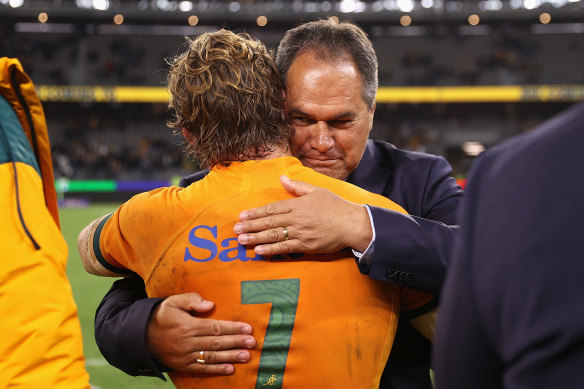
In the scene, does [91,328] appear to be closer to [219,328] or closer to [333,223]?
[219,328]

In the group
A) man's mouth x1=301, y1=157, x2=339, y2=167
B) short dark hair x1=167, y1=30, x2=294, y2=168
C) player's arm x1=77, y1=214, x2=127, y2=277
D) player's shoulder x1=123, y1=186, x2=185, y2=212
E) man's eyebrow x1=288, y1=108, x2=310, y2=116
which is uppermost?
short dark hair x1=167, y1=30, x2=294, y2=168

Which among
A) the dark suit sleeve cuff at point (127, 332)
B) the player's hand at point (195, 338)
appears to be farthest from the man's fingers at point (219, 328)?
the dark suit sleeve cuff at point (127, 332)

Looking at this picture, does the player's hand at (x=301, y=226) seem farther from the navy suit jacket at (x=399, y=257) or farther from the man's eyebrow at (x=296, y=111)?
the man's eyebrow at (x=296, y=111)

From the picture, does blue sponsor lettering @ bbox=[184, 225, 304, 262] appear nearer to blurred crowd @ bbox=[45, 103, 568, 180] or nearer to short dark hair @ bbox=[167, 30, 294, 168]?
short dark hair @ bbox=[167, 30, 294, 168]

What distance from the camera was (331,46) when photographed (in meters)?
1.91

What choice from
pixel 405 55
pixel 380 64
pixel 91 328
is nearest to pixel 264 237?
pixel 91 328

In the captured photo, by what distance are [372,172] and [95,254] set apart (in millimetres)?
982


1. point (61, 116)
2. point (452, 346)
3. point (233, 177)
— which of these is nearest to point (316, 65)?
point (233, 177)

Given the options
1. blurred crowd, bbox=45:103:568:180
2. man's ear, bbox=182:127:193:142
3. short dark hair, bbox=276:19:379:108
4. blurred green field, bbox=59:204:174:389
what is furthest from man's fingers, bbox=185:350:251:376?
blurred crowd, bbox=45:103:568:180

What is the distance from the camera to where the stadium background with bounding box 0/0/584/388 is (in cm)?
2500

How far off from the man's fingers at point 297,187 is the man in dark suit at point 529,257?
0.78 m

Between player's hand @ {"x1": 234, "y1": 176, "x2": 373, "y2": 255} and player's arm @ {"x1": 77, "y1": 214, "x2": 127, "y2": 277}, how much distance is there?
0.40m

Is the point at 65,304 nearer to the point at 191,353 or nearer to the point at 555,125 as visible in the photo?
the point at 191,353

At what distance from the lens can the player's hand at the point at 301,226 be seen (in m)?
1.33
